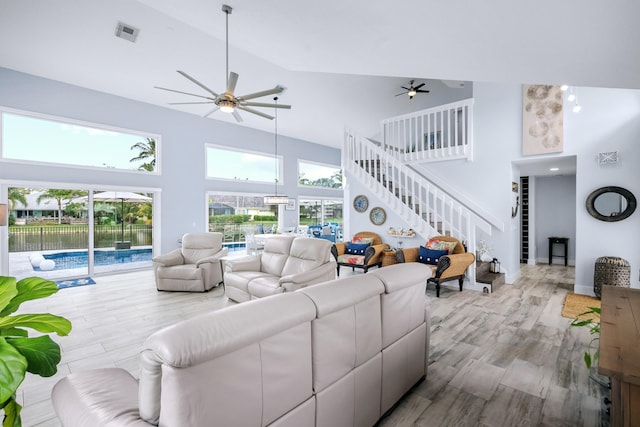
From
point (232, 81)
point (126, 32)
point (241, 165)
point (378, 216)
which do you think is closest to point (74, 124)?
point (126, 32)

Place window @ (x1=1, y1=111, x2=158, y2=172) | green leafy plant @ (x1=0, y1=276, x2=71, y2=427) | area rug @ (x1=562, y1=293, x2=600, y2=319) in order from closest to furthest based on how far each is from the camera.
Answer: green leafy plant @ (x1=0, y1=276, x2=71, y2=427) → area rug @ (x1=562, y1=293, x2=600, y2=319) → window @ (x1=1, y1=111, x2=158, y2=172)

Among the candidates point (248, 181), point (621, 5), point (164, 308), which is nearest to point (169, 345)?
point (621, 5)

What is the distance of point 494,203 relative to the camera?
5.79 meters

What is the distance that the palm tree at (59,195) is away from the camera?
559 centimetres

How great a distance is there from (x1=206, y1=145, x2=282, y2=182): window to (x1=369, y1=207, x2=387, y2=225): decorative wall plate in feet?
12.1

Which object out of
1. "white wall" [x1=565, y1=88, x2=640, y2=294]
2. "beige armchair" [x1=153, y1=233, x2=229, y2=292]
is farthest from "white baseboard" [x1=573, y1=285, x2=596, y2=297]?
"beige armchair" [x1=153, y1=233, x2=229, y2=292]

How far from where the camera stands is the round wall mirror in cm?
451

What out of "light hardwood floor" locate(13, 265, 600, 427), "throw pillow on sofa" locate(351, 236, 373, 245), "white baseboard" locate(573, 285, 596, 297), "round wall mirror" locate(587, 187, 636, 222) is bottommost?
"light hardwood floor" locate(13, 265, 600, 427)

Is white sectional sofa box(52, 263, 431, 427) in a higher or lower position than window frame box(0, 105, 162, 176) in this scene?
lower

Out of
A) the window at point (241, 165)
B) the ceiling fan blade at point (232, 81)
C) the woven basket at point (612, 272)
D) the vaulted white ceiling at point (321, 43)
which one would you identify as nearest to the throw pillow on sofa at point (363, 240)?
the vaulted white ceiling at point (321, 43)

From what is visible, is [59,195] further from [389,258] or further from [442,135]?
[442,135]

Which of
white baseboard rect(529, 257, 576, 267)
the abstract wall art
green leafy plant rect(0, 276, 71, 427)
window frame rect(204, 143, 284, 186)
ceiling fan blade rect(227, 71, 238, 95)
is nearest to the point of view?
green leafy plant rect(0, 276, 71, 427)

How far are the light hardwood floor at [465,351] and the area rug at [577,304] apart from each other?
0.13 m

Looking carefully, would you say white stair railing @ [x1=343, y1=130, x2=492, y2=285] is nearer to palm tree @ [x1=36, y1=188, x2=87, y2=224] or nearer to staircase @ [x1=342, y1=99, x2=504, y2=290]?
staircase @ [x1=342, y1=99, x2=504, y2=290]
